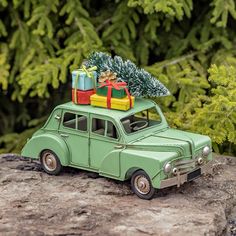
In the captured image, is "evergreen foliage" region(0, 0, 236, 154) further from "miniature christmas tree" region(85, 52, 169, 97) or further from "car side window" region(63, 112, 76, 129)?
"car side window" region(63, 112, 76, 129)

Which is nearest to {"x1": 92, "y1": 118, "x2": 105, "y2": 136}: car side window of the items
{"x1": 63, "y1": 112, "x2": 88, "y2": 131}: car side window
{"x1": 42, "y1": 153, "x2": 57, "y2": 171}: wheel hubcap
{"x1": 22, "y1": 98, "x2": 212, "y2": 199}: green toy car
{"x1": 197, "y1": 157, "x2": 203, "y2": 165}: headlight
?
{"x1": 22, "y1": 98, "x2": 212, "y2": 199}: green toy car

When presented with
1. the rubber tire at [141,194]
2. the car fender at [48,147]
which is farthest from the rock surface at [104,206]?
the car fender at [48,147]

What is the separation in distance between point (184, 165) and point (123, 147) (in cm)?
50

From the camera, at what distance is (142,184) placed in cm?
508

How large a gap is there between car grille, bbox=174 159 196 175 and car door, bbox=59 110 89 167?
2.57 ft

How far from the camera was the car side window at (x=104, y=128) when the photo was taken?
5.26m

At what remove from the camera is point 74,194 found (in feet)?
16.8

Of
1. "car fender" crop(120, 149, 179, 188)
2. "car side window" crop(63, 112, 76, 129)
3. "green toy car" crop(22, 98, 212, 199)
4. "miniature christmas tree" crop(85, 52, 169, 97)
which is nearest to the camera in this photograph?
"car fender" crop(120, 149, 179, 188)

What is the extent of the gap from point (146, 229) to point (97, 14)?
4317 millimetres

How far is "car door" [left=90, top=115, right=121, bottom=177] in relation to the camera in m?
5.17

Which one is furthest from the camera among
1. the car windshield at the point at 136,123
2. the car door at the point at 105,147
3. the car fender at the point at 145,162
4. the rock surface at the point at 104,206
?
the car windshield at the point at 136,123

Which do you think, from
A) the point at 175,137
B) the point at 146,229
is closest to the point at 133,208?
the point at 146,229

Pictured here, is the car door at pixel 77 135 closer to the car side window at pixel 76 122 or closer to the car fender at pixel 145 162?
the car side window at pixel 76 122

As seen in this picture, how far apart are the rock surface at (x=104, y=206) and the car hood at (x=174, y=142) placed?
1.25 ft
